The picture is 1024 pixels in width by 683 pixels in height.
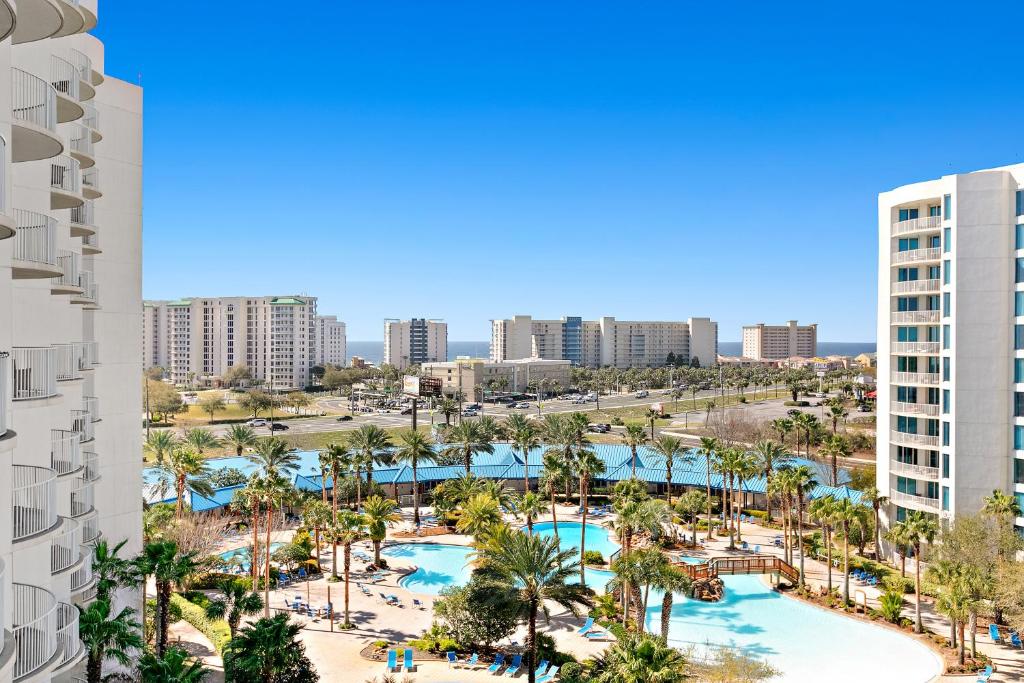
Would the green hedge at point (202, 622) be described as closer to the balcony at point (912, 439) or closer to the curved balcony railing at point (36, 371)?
the curved balcony railing at point (36, 371)

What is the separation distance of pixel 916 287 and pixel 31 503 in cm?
4401

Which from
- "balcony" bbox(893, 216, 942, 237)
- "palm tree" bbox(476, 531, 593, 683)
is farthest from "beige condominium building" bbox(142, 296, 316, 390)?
"palm tree" bbox(476, 531, 593, 683)

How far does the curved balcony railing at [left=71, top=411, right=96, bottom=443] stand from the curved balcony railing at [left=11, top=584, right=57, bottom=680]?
9.36 meters

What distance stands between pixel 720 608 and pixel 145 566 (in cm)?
2784

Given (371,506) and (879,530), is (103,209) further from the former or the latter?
(879,530)

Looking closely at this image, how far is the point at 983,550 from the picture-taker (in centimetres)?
3288

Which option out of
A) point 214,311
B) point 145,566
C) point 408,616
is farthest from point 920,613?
point 214,311

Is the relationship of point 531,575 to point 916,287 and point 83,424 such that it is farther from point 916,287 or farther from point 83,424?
point 916,287

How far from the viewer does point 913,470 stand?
41.7 meters

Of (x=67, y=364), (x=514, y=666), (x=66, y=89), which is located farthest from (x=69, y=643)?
(x=514, y=666)

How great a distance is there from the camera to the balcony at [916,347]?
1629 inches

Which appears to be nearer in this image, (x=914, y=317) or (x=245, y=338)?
(x=914, y=317)

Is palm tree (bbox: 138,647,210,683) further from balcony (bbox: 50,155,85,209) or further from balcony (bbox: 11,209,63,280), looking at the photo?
balcony (bbox: 50,155,85,209)

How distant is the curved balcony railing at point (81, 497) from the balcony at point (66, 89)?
986cm
